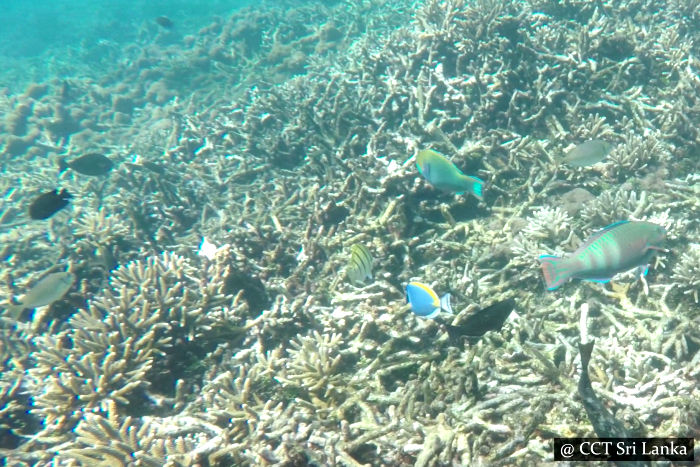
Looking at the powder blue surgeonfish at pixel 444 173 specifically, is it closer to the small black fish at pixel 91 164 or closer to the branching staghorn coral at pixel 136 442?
the branching staghorn coral at pixel 136 442

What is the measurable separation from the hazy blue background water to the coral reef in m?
16.3

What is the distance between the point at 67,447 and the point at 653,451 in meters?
3.82

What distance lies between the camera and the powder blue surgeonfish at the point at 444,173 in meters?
3.03

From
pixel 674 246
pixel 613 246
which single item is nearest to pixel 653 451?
pixel 613 246

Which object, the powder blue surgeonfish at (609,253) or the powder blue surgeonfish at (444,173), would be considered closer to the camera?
the powder blue surgeonfish at (609,253)

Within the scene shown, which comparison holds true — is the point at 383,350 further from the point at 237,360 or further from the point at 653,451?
the point at 653,451

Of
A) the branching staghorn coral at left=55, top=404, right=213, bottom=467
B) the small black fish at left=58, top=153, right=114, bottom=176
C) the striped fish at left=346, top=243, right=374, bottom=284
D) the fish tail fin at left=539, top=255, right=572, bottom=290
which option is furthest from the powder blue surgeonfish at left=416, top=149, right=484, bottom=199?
the small black fish at left=58, top=153, right=114, bottom=176

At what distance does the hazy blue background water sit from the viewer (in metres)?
19.1

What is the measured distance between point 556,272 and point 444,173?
46.4 inches

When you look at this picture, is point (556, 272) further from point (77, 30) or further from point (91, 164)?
point (77, 30)

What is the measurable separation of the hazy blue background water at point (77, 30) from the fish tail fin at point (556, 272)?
21.5 m

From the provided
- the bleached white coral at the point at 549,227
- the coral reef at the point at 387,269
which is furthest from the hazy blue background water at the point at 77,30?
the bleached white coral at the point at 549,227

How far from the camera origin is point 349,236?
407 centimetres

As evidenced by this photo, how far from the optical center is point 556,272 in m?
2.21
